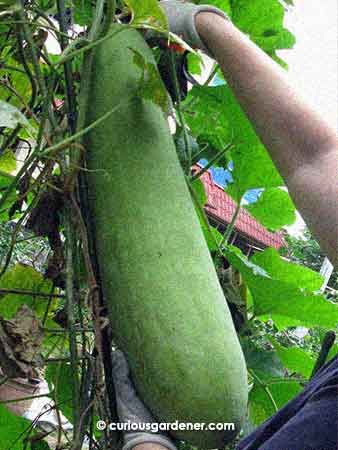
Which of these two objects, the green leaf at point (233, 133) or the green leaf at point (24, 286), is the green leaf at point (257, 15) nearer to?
the green leaf at point (233, 133)

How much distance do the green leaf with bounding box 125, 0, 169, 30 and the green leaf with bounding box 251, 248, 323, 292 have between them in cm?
49

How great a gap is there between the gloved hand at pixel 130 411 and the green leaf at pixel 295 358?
1.32ft

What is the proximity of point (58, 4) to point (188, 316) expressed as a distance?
1.26ft

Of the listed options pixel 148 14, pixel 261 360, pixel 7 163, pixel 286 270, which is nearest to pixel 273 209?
pixel 286 270

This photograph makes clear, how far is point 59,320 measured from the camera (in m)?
0.80

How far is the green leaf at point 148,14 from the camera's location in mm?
681

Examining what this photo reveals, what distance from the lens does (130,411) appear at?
0.69 meters

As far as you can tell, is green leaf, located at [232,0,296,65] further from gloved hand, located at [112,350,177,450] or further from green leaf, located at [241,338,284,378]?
gloved hand, located at [112,350,177,450]

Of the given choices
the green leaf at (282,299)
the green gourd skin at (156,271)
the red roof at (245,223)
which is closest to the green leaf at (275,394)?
the green leaf at (282,299)

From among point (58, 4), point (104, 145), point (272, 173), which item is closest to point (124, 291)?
point (104, 145)

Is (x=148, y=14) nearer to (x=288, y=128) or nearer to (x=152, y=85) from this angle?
(x=152, y=85)

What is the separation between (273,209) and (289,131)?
0.56 metres

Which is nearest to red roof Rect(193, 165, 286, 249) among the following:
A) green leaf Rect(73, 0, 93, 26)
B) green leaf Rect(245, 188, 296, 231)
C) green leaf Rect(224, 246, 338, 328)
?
green leaf Rect(245, 188, 296, 231)

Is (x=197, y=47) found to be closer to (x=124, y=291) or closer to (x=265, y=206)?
(x=124, y=291)
